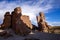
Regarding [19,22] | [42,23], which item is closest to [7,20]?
[19,22]

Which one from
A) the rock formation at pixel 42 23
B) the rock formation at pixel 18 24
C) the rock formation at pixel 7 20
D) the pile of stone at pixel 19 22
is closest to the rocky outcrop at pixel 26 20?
the pile of stone at pixel 19 22

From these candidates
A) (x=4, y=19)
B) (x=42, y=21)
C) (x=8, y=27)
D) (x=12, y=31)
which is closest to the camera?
(x=12, y=31)

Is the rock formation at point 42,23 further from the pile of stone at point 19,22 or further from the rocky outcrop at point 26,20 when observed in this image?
the rocky outcrop at point 26,20

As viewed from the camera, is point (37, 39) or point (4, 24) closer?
point (37, 39)

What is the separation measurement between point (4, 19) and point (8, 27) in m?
4.90

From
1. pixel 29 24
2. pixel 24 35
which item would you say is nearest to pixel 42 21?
pixel 29 24

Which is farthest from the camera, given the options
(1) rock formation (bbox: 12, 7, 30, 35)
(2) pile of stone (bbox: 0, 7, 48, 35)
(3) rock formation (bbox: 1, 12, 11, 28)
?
(3) rock formation (bbox: 1, 12, 11, 28)

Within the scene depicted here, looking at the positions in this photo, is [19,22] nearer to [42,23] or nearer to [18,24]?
[18,24]

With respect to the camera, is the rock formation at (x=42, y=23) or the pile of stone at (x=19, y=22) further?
the rock formation at (x=42, y=23)

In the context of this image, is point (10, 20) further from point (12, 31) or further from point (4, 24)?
point (12, 31)

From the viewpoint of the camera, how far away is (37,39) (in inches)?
1594

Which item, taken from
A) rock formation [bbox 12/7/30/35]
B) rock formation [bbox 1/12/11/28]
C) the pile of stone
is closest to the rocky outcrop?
the pile of stone

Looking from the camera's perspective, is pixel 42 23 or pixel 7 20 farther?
pixel 42 23

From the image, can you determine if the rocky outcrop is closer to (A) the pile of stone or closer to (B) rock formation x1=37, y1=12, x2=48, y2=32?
(A) the pile of stone
